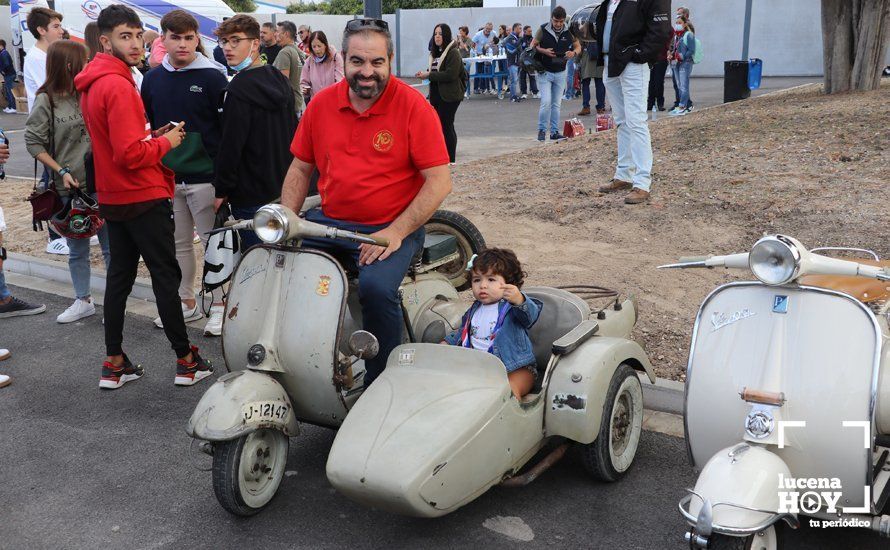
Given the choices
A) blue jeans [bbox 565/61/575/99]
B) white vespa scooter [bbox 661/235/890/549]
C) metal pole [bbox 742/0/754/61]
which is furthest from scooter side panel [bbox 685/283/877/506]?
metal pole [bbox 742/0/754/61]

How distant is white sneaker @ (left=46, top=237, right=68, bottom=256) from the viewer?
7729 millimetres

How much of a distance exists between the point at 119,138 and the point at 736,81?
42.5ft

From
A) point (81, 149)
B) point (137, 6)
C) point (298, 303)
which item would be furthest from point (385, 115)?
point (137, 6)

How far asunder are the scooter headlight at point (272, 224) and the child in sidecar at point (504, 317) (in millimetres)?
785

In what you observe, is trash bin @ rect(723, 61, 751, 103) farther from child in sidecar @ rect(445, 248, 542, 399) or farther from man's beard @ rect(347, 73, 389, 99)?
child in sidecar @ rect(445, 248, 542, 399)

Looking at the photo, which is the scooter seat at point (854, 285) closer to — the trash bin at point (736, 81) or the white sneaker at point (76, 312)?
the white sneaker at point (76, 312)

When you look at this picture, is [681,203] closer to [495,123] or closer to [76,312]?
[76,312]

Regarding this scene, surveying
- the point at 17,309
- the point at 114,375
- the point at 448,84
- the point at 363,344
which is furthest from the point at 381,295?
the point at 448,84

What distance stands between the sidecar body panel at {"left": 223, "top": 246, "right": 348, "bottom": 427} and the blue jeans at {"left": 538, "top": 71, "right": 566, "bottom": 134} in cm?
913

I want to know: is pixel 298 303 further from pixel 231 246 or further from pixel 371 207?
pixel 231 246

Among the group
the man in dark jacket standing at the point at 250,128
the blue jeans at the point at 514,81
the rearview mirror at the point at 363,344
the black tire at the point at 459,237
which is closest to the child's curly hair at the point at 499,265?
the rearview mirror at the point at 363,344

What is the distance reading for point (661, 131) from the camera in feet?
34.4

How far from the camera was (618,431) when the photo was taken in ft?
12.5

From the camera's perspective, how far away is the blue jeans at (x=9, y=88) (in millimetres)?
22656
